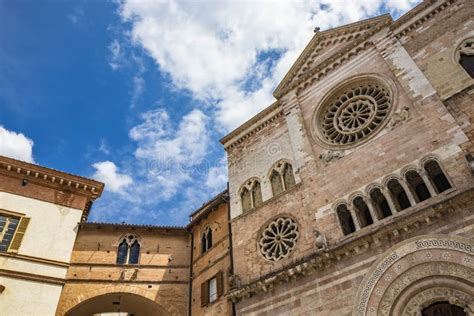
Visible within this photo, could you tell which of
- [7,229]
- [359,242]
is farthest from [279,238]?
[7,229]

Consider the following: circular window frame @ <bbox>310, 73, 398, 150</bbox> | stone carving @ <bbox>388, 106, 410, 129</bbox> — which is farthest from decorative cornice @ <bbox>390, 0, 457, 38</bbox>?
stone carving @ <bbox>388, 106, 410, 129</bbox>

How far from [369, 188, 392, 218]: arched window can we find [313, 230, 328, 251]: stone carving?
2.18 m

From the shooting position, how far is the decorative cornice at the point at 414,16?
49.9 feet

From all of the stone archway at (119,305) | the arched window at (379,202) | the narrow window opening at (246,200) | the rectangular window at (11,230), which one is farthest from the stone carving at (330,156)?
the rectangular window at (11,230)

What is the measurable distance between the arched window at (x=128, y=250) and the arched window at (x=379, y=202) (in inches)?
485

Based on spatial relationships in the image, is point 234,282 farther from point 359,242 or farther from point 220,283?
point 359,242

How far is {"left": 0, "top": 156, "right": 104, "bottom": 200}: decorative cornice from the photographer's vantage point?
1773 centimetres

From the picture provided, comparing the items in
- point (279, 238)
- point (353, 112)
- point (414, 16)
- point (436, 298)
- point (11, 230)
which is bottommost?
point (436, 298)

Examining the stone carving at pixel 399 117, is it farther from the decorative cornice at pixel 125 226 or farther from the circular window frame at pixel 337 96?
the decorative cornice at pixel 125 226

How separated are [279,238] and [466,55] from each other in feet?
32.9

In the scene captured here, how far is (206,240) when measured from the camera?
63.7ft

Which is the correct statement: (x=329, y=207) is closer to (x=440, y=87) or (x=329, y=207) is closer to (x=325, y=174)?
(x=325, y=174)

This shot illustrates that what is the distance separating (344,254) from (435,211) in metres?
3.23

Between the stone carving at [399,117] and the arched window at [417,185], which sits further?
the stone carving at [399,117]
